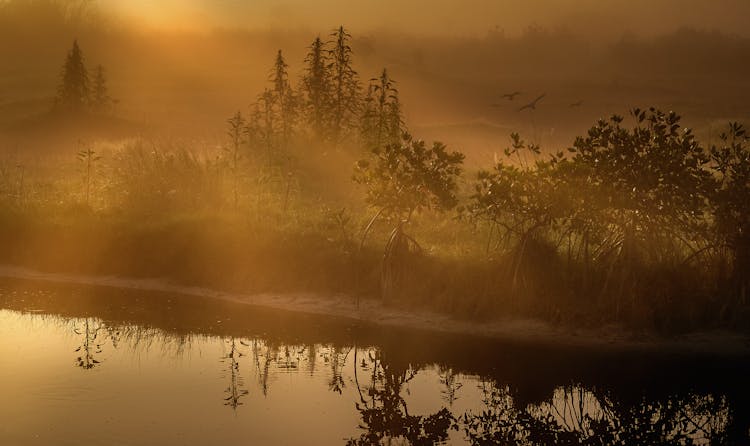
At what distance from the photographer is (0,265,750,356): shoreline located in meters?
15.8

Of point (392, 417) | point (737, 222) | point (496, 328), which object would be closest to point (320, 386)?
point (392, 417)

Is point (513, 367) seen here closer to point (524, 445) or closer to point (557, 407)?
point (557, 407)

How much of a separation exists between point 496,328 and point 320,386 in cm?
457

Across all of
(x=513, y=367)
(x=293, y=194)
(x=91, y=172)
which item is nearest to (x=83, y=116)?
(x=91, y=172)

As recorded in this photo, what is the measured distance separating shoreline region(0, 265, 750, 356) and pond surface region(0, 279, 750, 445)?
34cm

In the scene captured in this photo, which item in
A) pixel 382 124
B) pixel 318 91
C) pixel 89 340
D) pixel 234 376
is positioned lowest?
pixel 234 376

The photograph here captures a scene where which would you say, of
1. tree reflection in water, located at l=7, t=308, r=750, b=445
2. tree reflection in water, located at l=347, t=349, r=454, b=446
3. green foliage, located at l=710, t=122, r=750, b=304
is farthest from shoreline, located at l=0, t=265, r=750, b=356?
tree reflection in water, located at l=347, t=349, r=454, b=446

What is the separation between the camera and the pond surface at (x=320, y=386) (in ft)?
37.0

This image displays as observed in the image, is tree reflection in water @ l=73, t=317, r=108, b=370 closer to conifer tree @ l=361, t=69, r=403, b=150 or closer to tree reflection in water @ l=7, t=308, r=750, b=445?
tree reflection in water @ l=7, t=308, r=750, b=445

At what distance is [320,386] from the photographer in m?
13.2

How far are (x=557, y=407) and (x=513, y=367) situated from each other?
1.91 metres

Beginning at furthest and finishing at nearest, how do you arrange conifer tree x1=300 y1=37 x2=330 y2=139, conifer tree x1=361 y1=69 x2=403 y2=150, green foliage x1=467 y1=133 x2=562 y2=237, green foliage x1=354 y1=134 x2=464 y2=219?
conifer tree x1=300 y1=37 x2=330 y2=139
conifer tree x1=361 y1=69 x2=403 y2=150
green foliage x1=354 y1=134 x2=464 y2=219
green foliage x1=467 y1=133 x2=562 y2=237

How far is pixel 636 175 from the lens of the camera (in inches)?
662

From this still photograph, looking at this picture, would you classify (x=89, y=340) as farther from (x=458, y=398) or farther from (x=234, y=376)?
(x=458, y=398)
